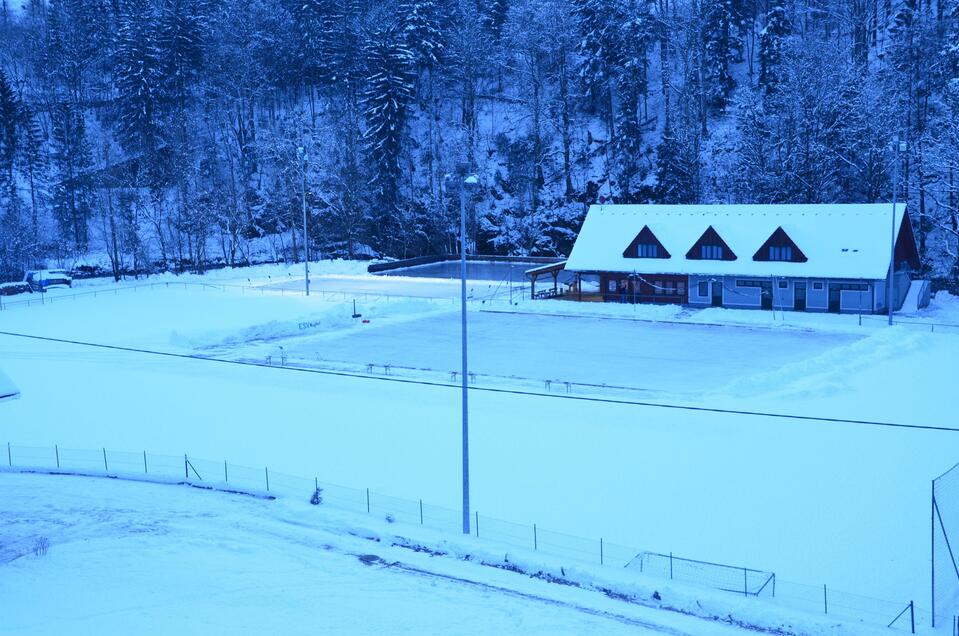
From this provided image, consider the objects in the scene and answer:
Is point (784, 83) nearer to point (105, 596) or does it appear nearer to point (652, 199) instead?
point (652, 199)

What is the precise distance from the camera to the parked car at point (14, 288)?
5897 cm

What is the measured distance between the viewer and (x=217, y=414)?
2706cm

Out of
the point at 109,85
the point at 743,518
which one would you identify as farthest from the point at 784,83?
the point at 109,85

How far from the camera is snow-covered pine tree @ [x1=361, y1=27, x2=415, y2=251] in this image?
74938mm

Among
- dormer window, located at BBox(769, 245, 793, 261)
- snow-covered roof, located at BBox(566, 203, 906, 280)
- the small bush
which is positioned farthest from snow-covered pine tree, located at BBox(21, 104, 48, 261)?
the small bush

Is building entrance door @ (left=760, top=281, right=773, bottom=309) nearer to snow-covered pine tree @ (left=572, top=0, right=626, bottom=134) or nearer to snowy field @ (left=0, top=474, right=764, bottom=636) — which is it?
snowy field @ (left=0, top=474, right=764, bottom=636)

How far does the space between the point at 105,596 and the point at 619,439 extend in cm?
1390

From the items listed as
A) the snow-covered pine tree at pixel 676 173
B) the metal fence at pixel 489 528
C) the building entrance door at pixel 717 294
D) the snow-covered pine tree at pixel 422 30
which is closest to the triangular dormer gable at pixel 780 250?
the building entrance door at pixel 717 294

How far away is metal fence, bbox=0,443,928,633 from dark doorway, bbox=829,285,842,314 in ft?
105

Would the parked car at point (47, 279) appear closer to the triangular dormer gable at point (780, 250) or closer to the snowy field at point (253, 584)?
the snowy field at point (253, 584)

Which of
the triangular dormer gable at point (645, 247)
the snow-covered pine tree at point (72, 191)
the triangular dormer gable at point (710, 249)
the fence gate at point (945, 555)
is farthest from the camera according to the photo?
the snow-covered pine tree at point (72, 191)

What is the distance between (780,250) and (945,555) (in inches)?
1285

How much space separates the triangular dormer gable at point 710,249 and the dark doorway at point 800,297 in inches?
151

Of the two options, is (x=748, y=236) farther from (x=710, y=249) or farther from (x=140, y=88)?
(x=140, y=88)
